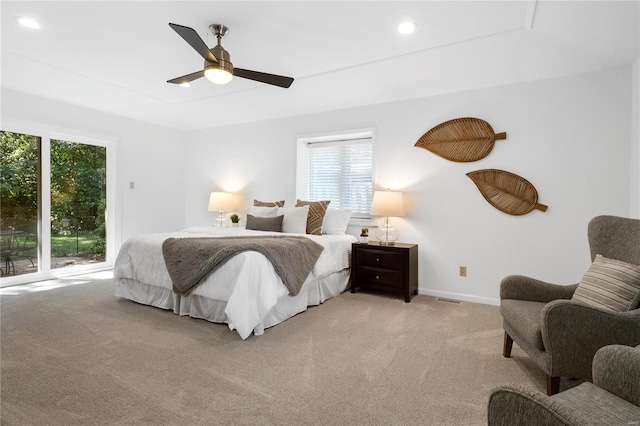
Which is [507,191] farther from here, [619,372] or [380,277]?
[619,372]

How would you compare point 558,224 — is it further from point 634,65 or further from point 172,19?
point 172,19

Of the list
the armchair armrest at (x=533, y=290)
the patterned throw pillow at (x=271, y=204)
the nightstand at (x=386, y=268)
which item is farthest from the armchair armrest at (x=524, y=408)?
the patterned throw pillow at (x=271, y=204)

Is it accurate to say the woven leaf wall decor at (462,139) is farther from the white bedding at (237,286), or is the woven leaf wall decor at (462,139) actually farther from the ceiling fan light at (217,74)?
the ceiling fan light at (217,74)

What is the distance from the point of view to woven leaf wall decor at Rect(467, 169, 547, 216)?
3654 millimetres

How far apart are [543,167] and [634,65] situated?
1.12m

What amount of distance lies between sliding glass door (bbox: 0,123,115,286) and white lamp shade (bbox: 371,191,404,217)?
410 centimetres

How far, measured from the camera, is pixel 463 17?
8.79 ft

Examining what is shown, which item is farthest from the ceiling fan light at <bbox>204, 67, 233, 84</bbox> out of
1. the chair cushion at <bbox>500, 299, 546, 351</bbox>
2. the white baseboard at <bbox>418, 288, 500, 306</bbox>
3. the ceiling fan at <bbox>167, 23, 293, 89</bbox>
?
the white baseboard at <bbox>418, 288, 500, 306</bbox>

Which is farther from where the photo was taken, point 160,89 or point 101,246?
point 101,246

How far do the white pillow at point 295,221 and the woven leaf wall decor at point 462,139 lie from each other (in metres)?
1.70

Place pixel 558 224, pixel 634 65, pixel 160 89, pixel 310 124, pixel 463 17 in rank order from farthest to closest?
pixel 310 124 < pixel 160 89 < pixel 558 224 < pixel 634 65 < pixel 463 17

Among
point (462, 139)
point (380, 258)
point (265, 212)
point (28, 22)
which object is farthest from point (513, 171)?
point (28, 22)

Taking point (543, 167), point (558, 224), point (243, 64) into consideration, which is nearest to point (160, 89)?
point (243, 64)

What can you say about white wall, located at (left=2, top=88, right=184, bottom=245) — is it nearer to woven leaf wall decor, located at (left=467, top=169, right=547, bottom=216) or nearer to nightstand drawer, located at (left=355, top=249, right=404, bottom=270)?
nightstand drawer, located at (left=355, top=249, right=404, bottom=270)
